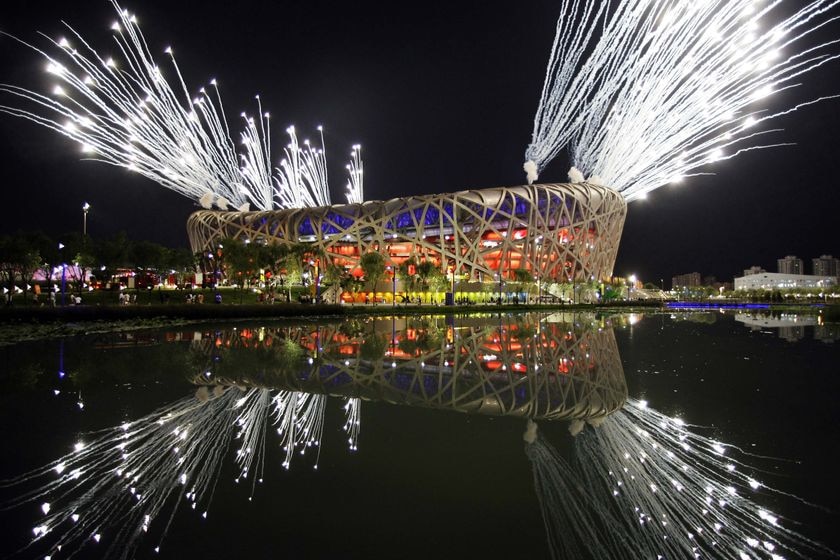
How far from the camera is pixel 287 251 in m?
53.9

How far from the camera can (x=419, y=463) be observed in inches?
203

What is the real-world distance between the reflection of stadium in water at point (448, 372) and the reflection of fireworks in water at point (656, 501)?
1.44 meters

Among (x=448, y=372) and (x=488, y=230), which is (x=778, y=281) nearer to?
(x=488, y=230)

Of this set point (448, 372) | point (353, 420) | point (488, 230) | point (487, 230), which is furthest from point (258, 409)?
point (488, 230)

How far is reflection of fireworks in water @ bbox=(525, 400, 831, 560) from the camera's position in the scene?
3.66 meters

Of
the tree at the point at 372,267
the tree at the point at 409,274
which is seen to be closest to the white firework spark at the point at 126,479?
the tree at the point at 372,267

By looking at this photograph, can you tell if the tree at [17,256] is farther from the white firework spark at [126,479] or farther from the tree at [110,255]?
the white firework spark at [126,479]

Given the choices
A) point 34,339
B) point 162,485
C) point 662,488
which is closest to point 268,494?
point 162,485

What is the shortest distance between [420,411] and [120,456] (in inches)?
144

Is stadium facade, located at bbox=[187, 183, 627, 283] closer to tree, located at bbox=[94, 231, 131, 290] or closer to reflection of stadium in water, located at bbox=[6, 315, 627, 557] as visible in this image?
tree, located at bbox=[94, 231, 131, 290]

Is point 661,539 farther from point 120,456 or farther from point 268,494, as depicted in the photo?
point 120,456

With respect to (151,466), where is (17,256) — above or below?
above

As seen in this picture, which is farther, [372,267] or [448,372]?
[372,267]

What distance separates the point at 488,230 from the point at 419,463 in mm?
68895
